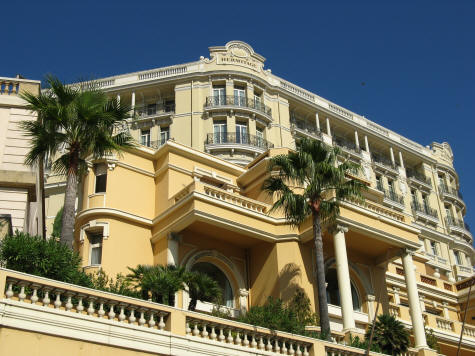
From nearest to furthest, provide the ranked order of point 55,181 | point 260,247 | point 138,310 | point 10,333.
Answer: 1. point 10,333
2. point 138,310
3. point 260,247
4. point 55,181

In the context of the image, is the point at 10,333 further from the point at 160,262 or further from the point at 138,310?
the point at 160,262

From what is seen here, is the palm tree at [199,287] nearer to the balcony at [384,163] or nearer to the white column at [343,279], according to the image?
the white column at [343,279]

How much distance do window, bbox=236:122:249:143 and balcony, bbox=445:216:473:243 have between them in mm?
23458

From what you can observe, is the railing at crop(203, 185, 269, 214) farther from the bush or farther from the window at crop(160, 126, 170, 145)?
the window at crop(160, 126, 170, 145)

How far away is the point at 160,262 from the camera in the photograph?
2734 centimetres

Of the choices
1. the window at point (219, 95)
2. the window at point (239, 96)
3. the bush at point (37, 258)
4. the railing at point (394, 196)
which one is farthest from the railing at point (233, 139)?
the bush at point (37, 258)

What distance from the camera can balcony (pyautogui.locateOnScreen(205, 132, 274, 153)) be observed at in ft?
143

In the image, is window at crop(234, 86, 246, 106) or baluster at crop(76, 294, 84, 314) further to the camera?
window at crop(234, 86, 246, 106)

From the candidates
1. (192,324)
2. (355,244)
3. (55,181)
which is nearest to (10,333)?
(192,324)

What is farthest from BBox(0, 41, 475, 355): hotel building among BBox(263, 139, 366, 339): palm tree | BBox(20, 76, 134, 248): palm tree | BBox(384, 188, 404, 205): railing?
BBox(263, 139, 366, 339): palm tree

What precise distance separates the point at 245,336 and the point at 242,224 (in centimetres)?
1107

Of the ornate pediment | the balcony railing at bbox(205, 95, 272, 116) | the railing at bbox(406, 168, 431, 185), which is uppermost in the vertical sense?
the ornate pediment

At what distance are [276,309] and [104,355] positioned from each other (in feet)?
32.4

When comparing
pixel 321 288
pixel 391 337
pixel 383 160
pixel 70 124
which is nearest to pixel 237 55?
pixel 383 160
